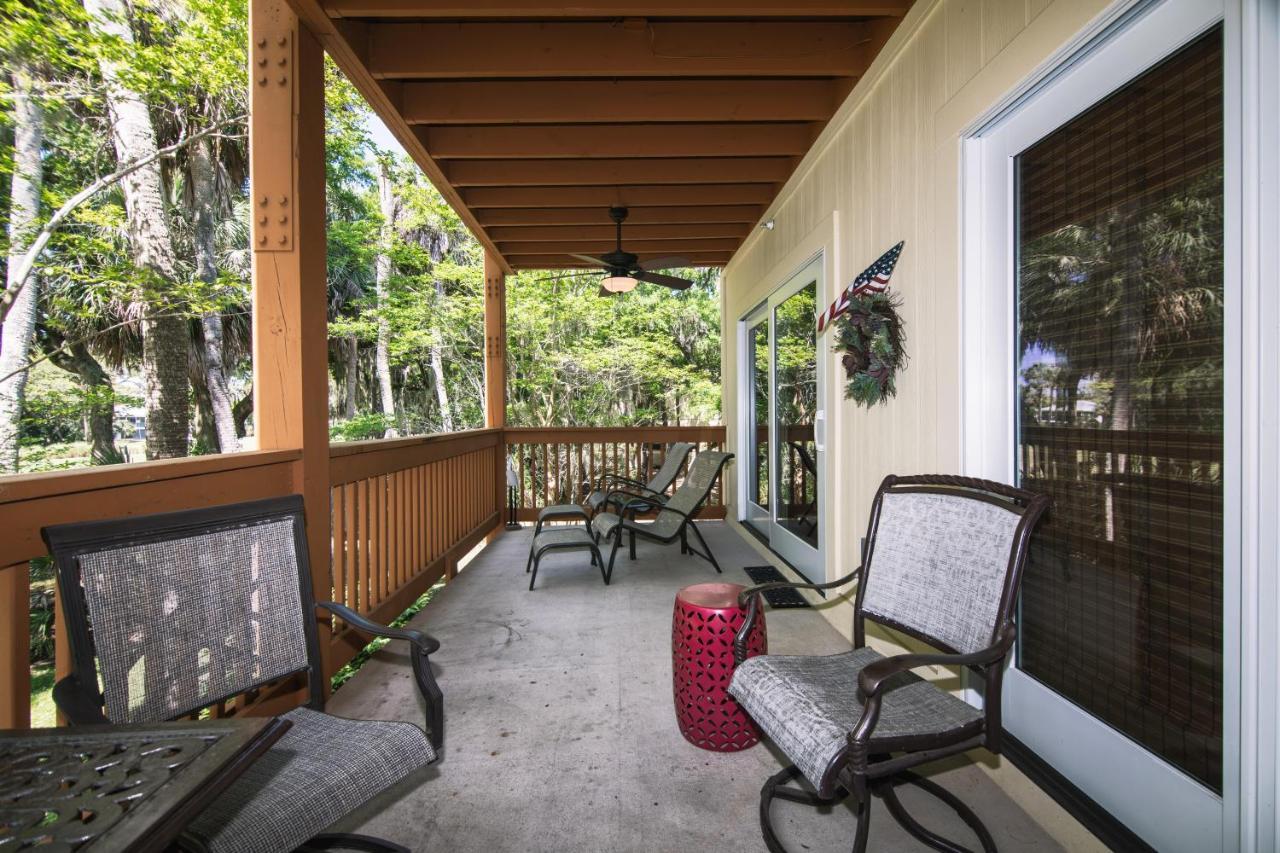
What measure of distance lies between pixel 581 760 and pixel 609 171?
339 centimetres

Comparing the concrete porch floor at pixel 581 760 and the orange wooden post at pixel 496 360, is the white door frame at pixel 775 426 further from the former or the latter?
the orange wooden post at pixel 496 360

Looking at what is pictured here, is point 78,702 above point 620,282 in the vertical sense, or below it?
below

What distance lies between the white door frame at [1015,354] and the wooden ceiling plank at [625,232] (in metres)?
3.25

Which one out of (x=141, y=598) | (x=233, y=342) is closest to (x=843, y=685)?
(x=141, y=598)

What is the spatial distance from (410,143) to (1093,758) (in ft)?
12.9

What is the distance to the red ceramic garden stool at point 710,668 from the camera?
1.81 metres

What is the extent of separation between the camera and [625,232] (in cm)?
511

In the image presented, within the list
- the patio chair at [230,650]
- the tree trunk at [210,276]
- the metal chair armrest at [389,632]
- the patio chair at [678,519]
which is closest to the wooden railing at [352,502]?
the patio chair at [230,650]

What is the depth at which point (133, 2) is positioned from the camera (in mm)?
6453

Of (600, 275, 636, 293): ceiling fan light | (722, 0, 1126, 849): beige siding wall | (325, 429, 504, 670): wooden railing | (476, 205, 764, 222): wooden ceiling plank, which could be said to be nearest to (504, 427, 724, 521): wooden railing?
(325, 429, 504, 670): wooden railing

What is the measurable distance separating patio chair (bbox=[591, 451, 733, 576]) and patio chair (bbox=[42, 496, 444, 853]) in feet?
8.04

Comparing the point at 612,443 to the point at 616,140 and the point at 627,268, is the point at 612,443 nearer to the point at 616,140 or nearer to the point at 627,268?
the point at 627,268

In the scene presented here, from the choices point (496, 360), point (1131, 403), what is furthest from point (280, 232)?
point (496, 360)

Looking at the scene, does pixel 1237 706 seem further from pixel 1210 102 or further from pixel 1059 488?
pixel 1210 102
